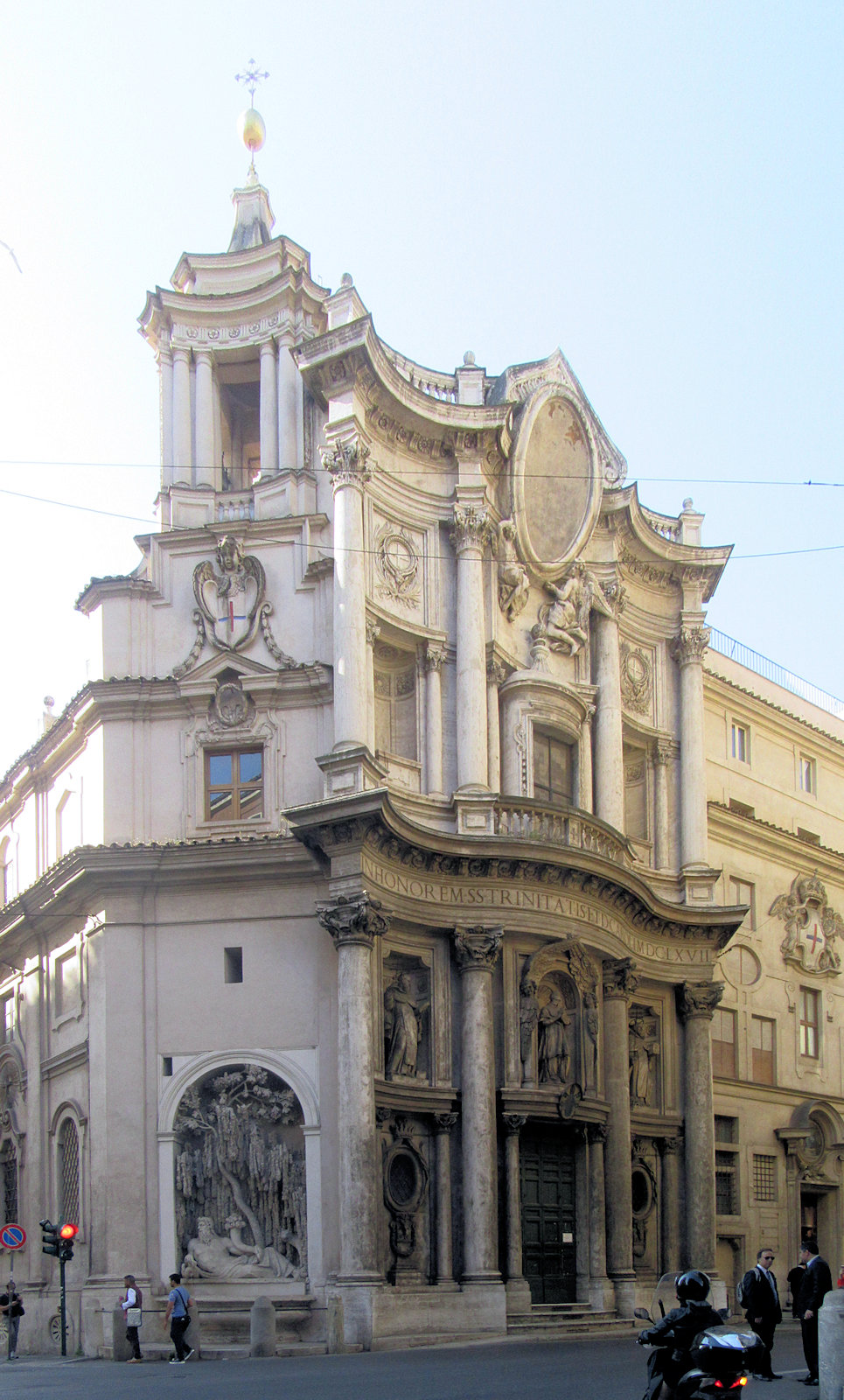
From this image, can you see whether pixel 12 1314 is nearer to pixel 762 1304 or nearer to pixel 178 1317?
pixel 178 1317

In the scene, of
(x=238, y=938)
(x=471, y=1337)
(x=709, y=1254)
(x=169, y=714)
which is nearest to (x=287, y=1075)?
(x=238, y=938)

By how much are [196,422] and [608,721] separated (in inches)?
408

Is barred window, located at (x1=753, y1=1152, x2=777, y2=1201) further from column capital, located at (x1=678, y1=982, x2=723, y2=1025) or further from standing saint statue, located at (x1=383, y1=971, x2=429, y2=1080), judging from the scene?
standing saint statue, located at (x1=383, y1=971, x2=429, y2=1080)

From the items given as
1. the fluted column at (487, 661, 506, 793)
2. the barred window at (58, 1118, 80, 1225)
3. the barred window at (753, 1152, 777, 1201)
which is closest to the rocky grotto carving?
the barred window at (58, 1118, 80, 1225)

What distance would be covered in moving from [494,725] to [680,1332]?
20527 millimetres

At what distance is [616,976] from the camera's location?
31844mm

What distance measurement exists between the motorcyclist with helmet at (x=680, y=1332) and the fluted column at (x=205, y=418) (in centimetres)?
2312

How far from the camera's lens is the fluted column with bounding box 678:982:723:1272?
33.3m

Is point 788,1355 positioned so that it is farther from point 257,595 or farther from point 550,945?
point 257,595

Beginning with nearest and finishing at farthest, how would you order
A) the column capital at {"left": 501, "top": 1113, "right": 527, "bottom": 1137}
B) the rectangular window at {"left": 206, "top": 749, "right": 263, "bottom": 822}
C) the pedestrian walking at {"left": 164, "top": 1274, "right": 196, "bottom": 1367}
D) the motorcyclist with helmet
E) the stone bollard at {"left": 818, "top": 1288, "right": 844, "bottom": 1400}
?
the motorcyclist with helmet, the stone bollard at {"left": 818, "top": 1288, "right": 844, "bottom": 1400}, the pedestrian walking at {"left": 164, "top": 1274, "right": 196, "bottom": 1367}, the column capital at {"left": 501, "top": 1113, "right": 527, "bottom": 1137}, the rectangular window at {"left": 206, "top": 749, "right": 263, "bottom": 822}

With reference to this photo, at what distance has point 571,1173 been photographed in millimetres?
30344

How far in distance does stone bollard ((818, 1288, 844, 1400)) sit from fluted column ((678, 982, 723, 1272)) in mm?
20286

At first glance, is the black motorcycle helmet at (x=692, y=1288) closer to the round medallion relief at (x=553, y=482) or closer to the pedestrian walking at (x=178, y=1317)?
the pedestrian walking at (x=178, y=1317)

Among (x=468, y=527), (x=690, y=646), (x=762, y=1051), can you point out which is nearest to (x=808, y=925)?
(x=762, y=1051)
